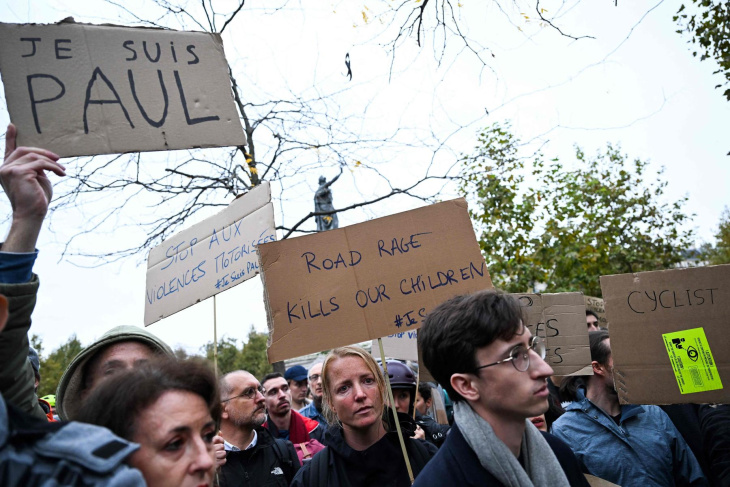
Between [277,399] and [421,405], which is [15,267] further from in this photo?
[421,405]

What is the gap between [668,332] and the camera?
118 inches

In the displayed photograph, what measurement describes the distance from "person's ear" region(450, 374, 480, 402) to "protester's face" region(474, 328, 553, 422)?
18mm

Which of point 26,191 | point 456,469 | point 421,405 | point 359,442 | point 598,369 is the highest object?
point 26,191

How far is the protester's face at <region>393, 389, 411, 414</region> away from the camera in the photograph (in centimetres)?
386

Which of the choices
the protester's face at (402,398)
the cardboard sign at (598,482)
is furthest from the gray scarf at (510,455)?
the protester's face at (402,398)

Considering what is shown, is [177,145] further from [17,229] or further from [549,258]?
[549,258]

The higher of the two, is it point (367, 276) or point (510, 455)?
point (367, 276)

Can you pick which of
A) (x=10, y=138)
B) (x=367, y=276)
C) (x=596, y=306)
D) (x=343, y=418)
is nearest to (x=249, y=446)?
(x=343, y=418)

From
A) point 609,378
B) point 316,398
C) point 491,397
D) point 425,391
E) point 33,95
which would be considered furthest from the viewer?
point 316,398

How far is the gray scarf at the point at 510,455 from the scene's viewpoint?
194 centimetres

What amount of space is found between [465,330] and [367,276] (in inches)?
38.6

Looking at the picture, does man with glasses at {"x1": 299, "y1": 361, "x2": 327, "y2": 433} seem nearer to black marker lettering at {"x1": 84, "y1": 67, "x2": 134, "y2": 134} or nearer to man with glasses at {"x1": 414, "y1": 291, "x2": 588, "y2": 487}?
man with glasses at {"x1": 414, "y1": 291, "x2": 588, "y2": 487}

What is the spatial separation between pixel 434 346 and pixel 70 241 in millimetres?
6490

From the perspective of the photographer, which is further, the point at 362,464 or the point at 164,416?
the point at 362,464
